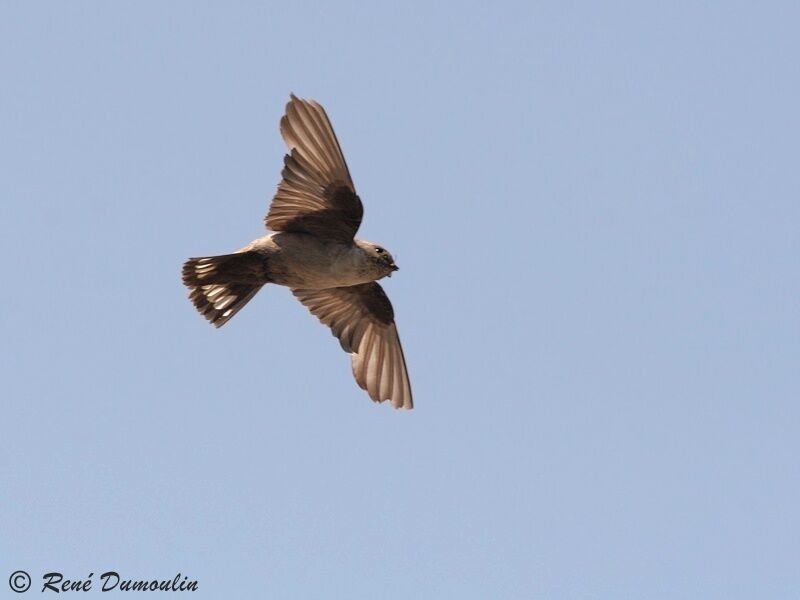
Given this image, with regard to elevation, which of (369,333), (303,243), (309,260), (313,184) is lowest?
(369,333)

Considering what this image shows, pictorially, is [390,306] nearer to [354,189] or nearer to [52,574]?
[354,189]

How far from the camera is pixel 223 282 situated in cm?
1184

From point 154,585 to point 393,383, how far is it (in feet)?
9.97

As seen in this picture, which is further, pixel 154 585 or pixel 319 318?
pixel 319 318

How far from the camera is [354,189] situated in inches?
465

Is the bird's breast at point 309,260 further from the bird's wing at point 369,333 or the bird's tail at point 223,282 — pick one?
the bird's wing at point 369,333

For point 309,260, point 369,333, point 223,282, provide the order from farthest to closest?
point 369,333 → point 223,282 → point 309,260

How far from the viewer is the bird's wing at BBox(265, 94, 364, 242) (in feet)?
37.9

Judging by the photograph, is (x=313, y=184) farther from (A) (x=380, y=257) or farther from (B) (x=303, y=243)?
(A) (x=380, y=257)

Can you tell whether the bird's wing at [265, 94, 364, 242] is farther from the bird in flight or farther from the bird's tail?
the bird's tail

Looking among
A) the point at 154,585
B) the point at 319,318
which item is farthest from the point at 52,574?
the point at 319,318

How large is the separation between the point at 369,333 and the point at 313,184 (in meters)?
2.32

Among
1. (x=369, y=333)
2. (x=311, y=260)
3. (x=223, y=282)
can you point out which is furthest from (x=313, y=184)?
(x=369, y=333)

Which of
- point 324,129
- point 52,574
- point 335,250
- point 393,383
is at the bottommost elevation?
point 52,574
